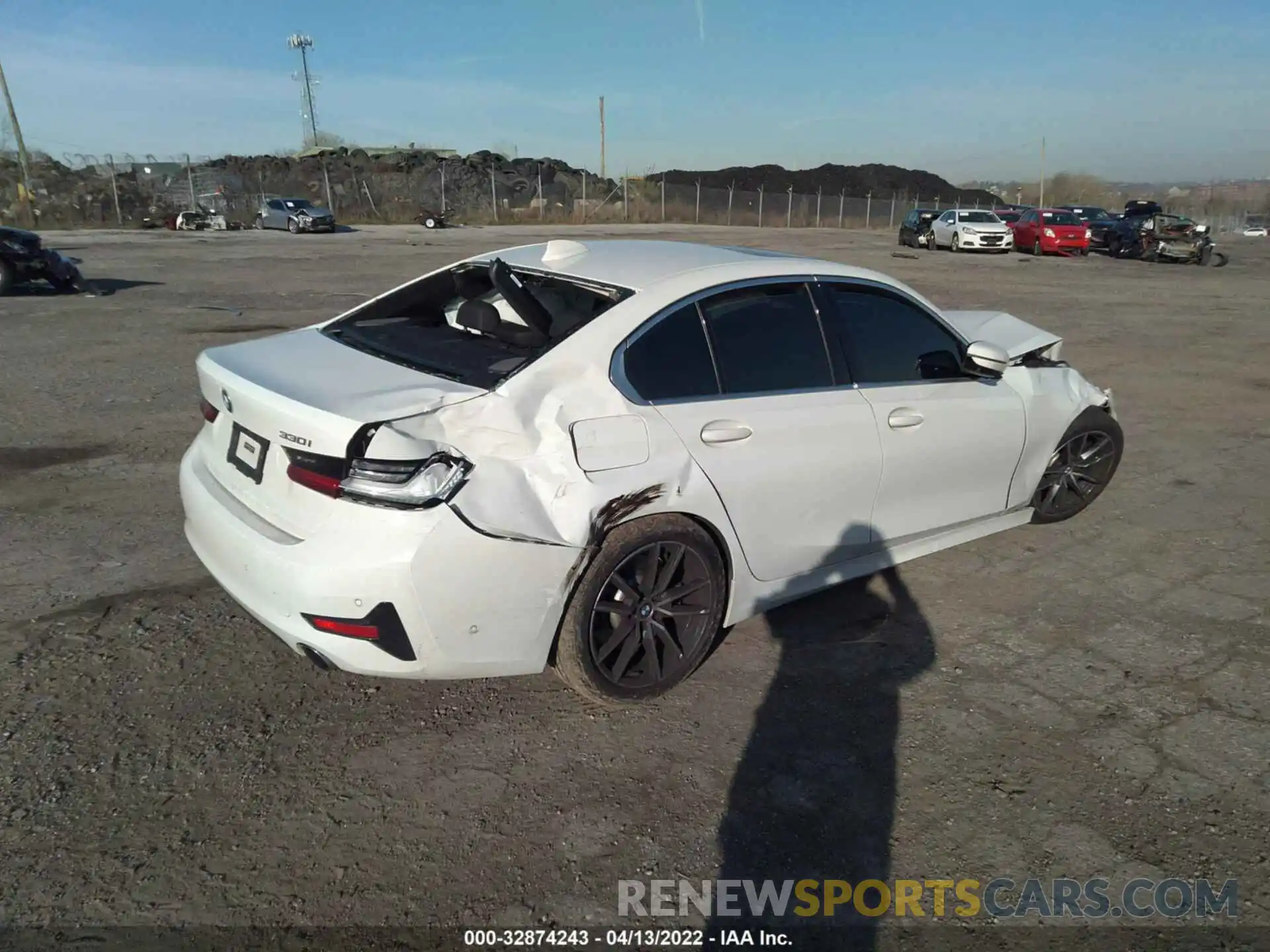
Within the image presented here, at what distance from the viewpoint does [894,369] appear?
4.10 meters

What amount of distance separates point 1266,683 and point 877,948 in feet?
7.47

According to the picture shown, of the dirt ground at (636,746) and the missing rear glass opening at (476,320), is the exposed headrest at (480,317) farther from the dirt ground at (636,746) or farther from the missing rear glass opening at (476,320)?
the dirt ground at (636,746)

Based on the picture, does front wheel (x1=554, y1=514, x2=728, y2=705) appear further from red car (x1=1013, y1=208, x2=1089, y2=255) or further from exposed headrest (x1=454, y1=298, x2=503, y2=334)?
red car (x1=1013, y1=208, x2=1089, y2=255)

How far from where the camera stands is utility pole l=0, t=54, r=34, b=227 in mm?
37709

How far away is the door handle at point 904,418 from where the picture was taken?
394 centimetres

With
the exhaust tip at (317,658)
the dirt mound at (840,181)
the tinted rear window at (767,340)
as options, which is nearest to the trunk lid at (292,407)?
the exhaust tip at (317,658)

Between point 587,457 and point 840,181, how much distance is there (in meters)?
80.7

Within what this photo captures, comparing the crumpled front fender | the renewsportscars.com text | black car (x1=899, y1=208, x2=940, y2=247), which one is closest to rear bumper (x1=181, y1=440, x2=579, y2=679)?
the renewsportscars.com text

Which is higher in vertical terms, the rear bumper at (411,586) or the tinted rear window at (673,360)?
the tinted rear window at (673,360)

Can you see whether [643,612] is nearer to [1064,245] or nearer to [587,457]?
[587,457]

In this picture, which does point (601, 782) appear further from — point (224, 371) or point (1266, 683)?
point (1266, 683)

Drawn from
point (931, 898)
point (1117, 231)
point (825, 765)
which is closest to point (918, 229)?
point (1117, 231)

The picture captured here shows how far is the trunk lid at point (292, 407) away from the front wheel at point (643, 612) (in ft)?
2.51

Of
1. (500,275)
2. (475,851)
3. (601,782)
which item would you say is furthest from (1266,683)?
(500,275)
